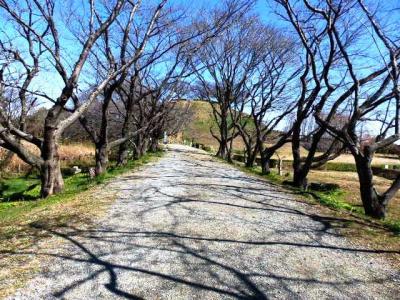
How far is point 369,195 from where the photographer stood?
9.05m

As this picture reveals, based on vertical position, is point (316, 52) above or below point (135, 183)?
above

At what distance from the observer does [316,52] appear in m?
13.4

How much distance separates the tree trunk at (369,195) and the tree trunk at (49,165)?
269 inches

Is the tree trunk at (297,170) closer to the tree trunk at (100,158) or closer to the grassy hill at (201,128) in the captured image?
the tree trunk at (100,158)

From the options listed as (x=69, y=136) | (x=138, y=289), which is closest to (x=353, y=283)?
(x=138, y=289)

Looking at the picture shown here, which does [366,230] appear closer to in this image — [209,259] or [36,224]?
[209,259]

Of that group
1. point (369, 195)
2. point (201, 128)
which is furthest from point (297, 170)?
point (201, 128)

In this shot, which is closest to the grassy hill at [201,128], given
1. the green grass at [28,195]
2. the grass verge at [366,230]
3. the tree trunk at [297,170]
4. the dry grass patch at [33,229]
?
the green grass at [28,195]

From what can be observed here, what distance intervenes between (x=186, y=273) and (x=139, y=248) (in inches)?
40.0

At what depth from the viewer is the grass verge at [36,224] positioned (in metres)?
4.43

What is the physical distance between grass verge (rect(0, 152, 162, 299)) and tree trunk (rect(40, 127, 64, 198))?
45 cm

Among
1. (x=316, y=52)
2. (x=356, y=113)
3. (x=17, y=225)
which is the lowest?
(x=17, y=225)

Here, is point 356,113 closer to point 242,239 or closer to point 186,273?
point 242,239

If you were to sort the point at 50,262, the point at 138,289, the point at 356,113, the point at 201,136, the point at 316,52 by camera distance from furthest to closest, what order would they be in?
the point at 201,136 < the point at 316,52 < the point at 356,113 < the point at 50,262 < the point at 138,289
